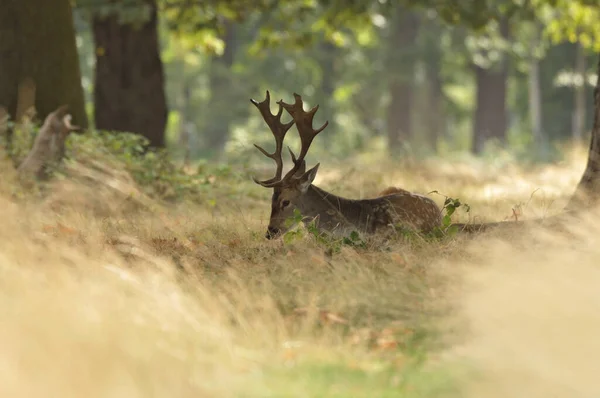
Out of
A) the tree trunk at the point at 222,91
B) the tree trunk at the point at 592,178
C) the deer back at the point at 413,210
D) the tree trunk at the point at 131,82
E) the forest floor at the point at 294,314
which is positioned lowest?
→ the forest floor at the point at 294,314

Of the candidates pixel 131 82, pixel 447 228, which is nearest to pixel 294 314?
pixel 447 228

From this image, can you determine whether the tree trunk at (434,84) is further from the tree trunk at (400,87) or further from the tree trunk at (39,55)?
the tree trunk at (39,55)

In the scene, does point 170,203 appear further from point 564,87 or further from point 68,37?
point 564,87

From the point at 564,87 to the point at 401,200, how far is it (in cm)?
3078

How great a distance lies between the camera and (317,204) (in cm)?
973

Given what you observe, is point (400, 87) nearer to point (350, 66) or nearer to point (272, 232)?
point (350, 66)

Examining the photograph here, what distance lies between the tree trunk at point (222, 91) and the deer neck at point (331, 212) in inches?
1145

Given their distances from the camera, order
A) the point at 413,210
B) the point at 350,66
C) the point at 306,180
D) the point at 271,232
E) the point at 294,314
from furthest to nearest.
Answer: the point at 350,66 → the point at 413,210 → the point at 306,180 → the point at 271,232 → the point at 294,314

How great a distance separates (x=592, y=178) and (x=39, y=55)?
295 inches

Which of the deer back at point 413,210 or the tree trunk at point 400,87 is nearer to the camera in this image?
the deer back at point 413,210

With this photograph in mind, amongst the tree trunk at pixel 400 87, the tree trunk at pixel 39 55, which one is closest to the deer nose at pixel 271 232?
the tree trunk at pixel 39 55

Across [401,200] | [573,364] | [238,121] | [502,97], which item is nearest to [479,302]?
[573,364]

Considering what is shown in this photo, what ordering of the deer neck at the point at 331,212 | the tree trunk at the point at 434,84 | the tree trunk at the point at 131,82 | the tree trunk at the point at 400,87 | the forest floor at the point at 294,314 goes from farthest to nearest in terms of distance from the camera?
the tree trunk at the point at 400,87
the tree trunk at the point at 434,84
the tree trunk at the point at 131,82
the deer neck at the point at 331,212
the forest floor at the point at 294,314

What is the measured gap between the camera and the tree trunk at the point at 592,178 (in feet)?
32.9
